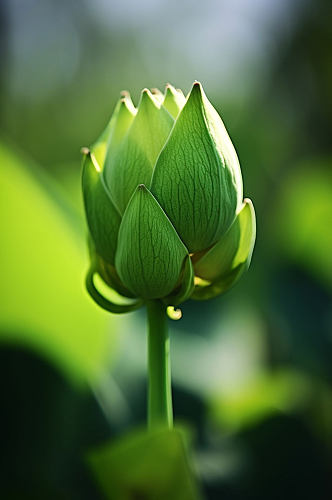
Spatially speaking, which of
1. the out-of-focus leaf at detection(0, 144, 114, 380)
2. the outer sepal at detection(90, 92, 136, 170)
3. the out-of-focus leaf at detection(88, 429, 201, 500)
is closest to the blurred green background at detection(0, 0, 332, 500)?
the out-of-focus leaf at detection(0, 144, 114, 380)

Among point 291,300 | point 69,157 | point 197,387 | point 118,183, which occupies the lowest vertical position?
point 197,387

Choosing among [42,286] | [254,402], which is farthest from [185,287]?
[254,402]

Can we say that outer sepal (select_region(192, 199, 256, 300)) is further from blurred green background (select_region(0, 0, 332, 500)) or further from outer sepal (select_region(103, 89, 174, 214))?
blurred green background (select_region(0, 0, 332, 500))

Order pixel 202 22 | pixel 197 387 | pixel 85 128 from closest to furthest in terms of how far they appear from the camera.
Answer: pixel 197 387 → pixel 85 128 → pixel 202 22

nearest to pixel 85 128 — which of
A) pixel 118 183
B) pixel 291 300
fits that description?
pixel 291 300

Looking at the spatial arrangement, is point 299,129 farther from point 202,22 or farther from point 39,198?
point 39,198

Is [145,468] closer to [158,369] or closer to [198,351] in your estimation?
[158,369]

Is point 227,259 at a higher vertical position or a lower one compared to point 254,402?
higher
